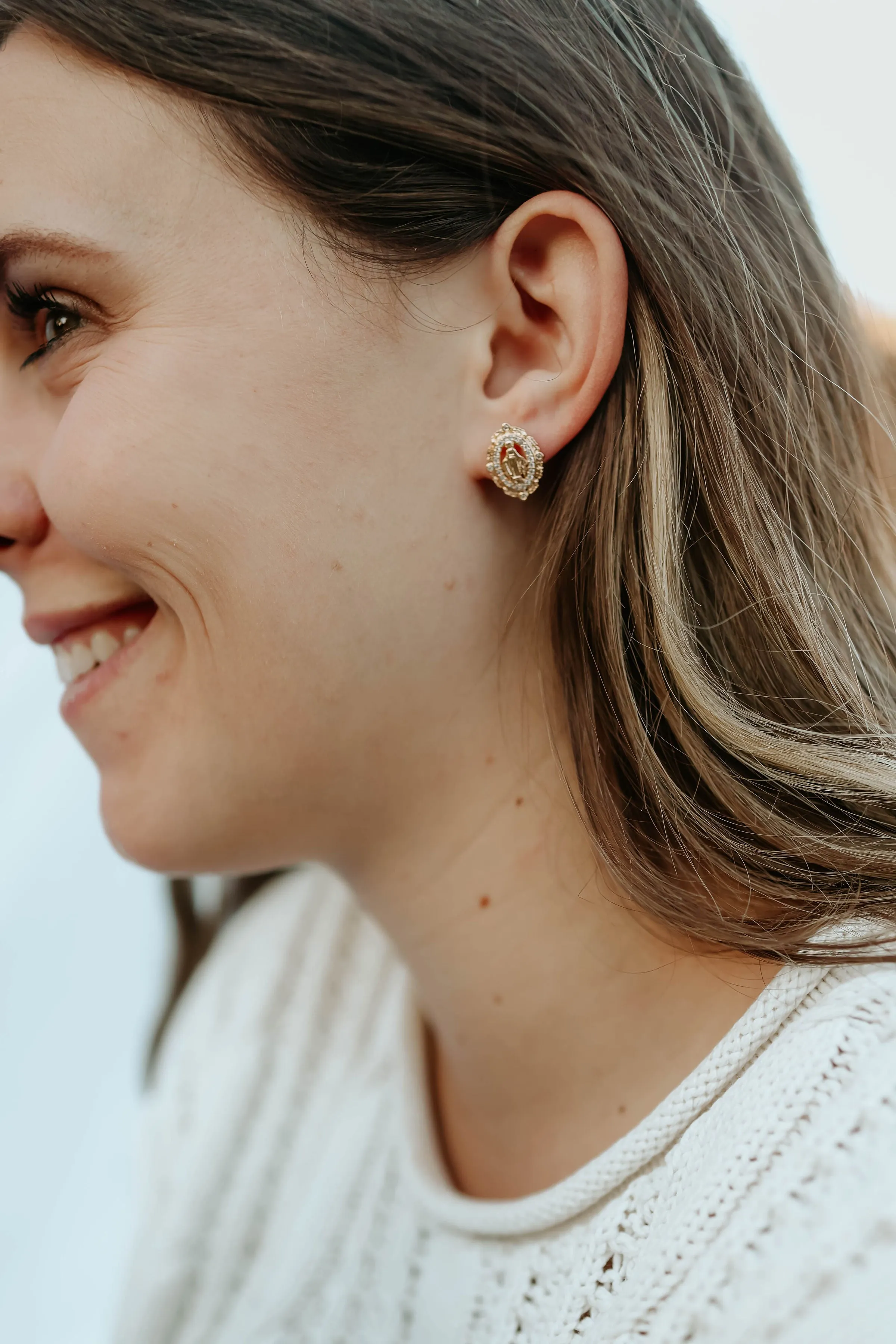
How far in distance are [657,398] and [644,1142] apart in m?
0.61

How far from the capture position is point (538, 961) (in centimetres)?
98

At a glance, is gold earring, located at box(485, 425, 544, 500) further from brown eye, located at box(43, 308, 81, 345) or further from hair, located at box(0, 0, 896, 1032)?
brown eye, located at box(43, 308, 81, 345)

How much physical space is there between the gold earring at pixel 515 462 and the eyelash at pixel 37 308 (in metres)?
0.37

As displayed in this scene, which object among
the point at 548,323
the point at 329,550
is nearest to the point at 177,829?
the point at 329,550

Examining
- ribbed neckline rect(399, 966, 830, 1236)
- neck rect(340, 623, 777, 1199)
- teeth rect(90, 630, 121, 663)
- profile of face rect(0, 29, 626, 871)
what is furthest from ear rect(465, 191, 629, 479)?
ribbed neckline rect(399, 966, 830, 1236)

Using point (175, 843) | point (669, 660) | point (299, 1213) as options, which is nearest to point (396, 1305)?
point (299, 1213)

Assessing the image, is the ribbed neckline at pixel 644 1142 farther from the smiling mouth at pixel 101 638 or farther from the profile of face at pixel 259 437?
the smiling mouth at pixel 101 638

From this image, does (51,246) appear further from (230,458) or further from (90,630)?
(90,630)

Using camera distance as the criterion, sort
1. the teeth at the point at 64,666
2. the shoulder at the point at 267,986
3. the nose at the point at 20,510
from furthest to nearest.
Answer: the shoulder at the point at 267,986, the teeth at the point at 64,666, the nose at the point at 20,510

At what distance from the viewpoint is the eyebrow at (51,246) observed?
2.83ft

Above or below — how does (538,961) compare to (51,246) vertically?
below

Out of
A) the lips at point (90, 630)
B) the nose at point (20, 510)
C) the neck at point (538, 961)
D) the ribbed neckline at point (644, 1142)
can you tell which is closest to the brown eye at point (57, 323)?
the nose at point (20, 510)

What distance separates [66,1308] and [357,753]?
118 cm

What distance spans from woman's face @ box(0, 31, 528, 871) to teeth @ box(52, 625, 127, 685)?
0.04m
